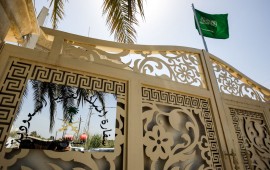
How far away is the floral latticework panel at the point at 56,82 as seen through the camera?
115cm

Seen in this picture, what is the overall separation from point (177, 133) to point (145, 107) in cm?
42

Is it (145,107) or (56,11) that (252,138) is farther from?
(56,11)

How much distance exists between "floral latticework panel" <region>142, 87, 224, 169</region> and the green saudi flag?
2.18 m

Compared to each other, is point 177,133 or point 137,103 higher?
point 137,103

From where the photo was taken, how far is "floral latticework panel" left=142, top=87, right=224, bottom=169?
1602 millimetres

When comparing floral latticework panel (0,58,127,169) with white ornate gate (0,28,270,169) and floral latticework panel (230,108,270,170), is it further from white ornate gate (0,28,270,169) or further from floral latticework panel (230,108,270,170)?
floral latticework panel (230,108,270,170)

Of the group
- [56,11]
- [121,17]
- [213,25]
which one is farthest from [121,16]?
[213,25]

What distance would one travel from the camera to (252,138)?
232cm

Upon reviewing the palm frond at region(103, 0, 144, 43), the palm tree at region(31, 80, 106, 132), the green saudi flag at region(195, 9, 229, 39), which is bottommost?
the palm tree at region(31, 80, 106, 132)

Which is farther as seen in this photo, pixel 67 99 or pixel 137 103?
pixel 137 103

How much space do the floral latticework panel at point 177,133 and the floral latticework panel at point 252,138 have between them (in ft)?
1.58

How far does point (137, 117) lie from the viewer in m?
1.59

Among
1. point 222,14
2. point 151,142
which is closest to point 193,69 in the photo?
point 151,142

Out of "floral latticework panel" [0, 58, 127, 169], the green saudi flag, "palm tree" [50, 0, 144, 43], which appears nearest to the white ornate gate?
"floral latticework panel" [0, 58, 127, 169]
